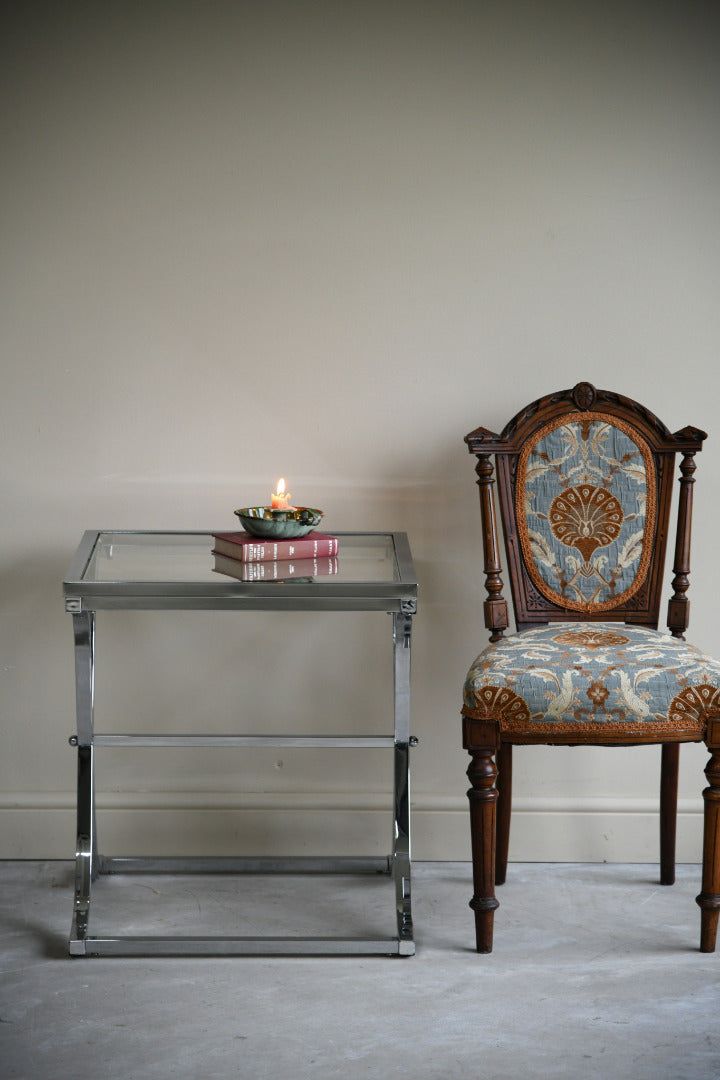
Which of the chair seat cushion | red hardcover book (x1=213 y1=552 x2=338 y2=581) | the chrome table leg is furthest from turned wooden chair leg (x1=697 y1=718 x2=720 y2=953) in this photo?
red hardcover book (x1=213 y1=552 x2=338 y2=581)

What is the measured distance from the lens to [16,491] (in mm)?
2451

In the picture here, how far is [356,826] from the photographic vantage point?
251 centimetres

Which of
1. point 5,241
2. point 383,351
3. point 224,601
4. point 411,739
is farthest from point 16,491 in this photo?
point 411,739

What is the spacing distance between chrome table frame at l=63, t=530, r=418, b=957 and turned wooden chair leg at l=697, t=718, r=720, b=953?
1.83ft

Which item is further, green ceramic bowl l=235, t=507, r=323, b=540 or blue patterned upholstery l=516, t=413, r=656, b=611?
blue patterned upholstery l=516, t=413, r=656, b=611

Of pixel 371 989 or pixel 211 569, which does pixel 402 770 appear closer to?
pixel 371 989

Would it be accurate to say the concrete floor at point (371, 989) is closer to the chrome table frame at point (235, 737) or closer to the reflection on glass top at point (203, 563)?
the chrome table frame at point (235, 737)

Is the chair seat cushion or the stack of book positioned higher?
the stack of book

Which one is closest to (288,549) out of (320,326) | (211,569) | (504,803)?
(211,569)

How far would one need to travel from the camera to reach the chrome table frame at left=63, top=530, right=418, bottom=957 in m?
1.99

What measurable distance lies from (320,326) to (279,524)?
1.82ft

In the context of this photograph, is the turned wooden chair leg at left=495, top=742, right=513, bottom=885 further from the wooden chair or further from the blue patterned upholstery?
the blue patterned upholstery

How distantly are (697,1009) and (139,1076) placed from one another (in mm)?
939

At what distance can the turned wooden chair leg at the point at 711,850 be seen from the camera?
200cm
